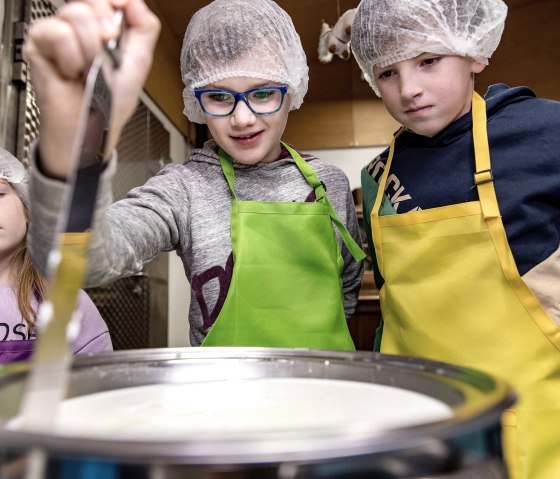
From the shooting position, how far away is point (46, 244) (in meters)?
0.67

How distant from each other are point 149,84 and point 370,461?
12.1 feet

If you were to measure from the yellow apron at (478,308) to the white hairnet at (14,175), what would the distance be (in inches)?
37.9

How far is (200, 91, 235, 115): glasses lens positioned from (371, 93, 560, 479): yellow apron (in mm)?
398

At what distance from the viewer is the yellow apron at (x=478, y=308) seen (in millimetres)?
935

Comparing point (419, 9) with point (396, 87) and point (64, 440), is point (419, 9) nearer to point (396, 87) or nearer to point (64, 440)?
point (396, 87)

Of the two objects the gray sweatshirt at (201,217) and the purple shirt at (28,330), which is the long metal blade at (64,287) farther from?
the purple shirt at (28,330)

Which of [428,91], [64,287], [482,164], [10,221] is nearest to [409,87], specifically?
A: [428,91]

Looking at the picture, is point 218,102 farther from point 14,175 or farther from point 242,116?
point 14,175

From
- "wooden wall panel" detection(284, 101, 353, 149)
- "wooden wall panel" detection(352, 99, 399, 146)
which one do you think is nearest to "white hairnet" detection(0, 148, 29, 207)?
"wooden wall panel" detection(284, 101, 353, 149)

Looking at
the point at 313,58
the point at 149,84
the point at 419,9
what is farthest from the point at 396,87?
the point at 313,58

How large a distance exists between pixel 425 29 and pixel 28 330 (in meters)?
1.18

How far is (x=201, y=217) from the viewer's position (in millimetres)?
1180

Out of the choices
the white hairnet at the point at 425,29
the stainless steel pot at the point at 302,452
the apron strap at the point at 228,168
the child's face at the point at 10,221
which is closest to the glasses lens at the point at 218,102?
the apron strap at the point at 228,168

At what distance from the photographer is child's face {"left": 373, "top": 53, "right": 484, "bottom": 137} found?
107 cm
